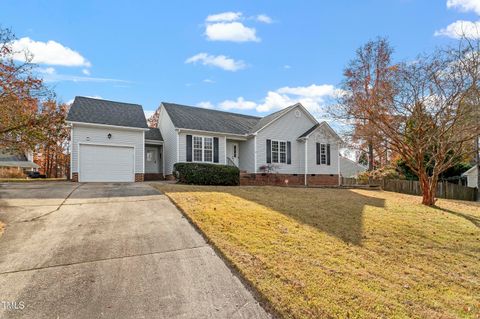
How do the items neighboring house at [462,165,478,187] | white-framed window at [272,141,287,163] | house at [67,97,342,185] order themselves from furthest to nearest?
neighboring house at [462,165,478,187] → white-framed window at [272,141,287,163] → house at [67,97,342,185]

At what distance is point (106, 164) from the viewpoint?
53.7ft

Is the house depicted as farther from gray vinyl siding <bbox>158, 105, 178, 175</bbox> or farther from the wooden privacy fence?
the wooden privacy fence

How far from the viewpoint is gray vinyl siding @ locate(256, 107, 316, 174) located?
20.7 meters

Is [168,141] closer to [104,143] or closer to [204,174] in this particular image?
[104,143]

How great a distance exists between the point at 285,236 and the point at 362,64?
2242 centimetres

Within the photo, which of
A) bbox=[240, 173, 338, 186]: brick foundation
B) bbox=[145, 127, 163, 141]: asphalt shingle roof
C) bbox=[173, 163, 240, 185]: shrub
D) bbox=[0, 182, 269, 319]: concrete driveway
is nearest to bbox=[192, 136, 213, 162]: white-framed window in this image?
bbox=[173, 163, 240, 185]: shrub

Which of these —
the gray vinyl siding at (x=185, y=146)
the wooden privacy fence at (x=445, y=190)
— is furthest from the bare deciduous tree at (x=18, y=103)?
the wooden privacy fence at (x=445, y=190)

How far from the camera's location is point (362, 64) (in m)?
24.0

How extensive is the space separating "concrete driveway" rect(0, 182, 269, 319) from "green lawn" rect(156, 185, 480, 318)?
0.50 metres

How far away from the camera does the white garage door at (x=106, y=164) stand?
15.9 metres

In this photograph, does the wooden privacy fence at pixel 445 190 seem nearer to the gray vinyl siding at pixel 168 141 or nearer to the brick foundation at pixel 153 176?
the gray vinyl siding at pixel 168 141

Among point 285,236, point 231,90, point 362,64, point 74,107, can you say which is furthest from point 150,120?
point 285,236

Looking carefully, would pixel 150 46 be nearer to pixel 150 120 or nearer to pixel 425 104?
pixel 425 104

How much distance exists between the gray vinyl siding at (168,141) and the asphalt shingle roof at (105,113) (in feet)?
5.89
